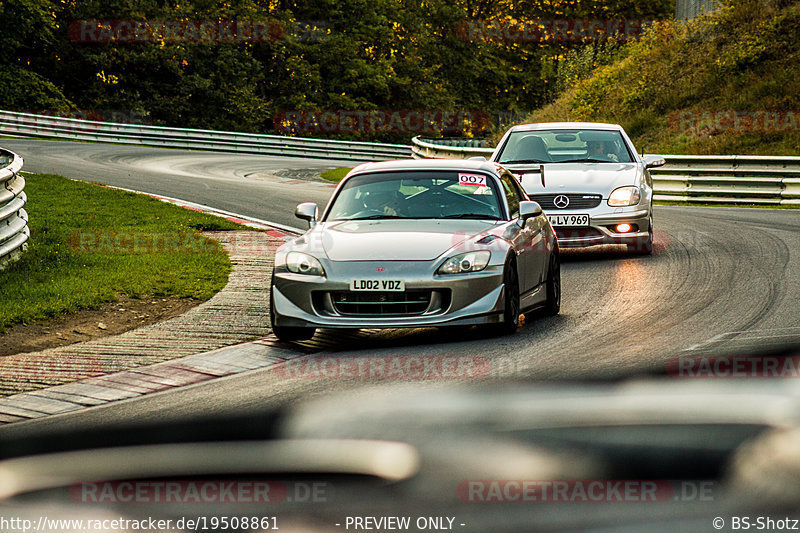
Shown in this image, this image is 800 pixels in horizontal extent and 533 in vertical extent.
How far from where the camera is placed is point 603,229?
13000mm

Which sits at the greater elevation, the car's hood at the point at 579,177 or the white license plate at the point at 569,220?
the car's hood at the point at 579,177

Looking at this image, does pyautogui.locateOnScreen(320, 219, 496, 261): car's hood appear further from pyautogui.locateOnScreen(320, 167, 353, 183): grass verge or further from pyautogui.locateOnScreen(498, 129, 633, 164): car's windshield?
pyautogui.locateOnScreen(320, 167, 353, 183): grass verge

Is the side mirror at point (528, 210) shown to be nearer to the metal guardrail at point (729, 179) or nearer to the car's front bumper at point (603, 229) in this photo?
the car's front bumper at point (603, 229)

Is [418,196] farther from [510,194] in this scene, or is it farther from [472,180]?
[510,194]

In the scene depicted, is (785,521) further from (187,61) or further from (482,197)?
(187,61)

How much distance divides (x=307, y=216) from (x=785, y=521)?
23.9 feet

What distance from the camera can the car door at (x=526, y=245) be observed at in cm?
880

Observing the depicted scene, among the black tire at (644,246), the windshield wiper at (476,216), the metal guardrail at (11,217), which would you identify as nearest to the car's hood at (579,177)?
the black tire at (644,246)

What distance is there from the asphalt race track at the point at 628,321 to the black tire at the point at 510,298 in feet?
0.32

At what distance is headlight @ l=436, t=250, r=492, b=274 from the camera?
810 cm

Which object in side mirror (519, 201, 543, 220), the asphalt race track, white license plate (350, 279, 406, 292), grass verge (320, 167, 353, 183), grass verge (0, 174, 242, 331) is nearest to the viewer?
the asphalt race track

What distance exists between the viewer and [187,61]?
52344mm

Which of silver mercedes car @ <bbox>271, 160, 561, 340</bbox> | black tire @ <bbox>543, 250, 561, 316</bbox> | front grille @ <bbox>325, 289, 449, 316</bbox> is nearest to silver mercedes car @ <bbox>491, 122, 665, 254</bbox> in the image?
black tire @ <bbox>543, 250, 561, 316</bbox>

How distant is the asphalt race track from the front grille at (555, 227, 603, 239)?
361 mm
